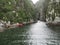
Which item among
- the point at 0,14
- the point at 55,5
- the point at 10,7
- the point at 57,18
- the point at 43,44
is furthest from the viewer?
the point at 55,5

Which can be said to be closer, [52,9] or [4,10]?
[4,10]

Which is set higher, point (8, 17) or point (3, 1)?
point (3, 1)

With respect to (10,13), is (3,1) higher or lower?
higher

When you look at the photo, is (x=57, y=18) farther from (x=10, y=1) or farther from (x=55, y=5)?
(x=10, y=1)

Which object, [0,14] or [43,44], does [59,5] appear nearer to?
[0,14]

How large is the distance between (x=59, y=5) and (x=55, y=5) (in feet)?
20.1

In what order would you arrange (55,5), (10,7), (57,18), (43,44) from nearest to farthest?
(43,44), (10,7), (57,18), (55,5)

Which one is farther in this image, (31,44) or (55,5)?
(55,5)

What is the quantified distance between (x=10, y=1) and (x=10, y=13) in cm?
1616

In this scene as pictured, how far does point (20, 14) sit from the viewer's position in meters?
173

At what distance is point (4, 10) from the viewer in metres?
137

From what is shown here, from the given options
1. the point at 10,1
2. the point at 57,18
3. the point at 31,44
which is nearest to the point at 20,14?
the point at 10,1

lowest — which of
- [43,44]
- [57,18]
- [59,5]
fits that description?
[43,44]

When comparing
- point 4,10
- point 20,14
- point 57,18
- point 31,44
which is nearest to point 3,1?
point 4,10
